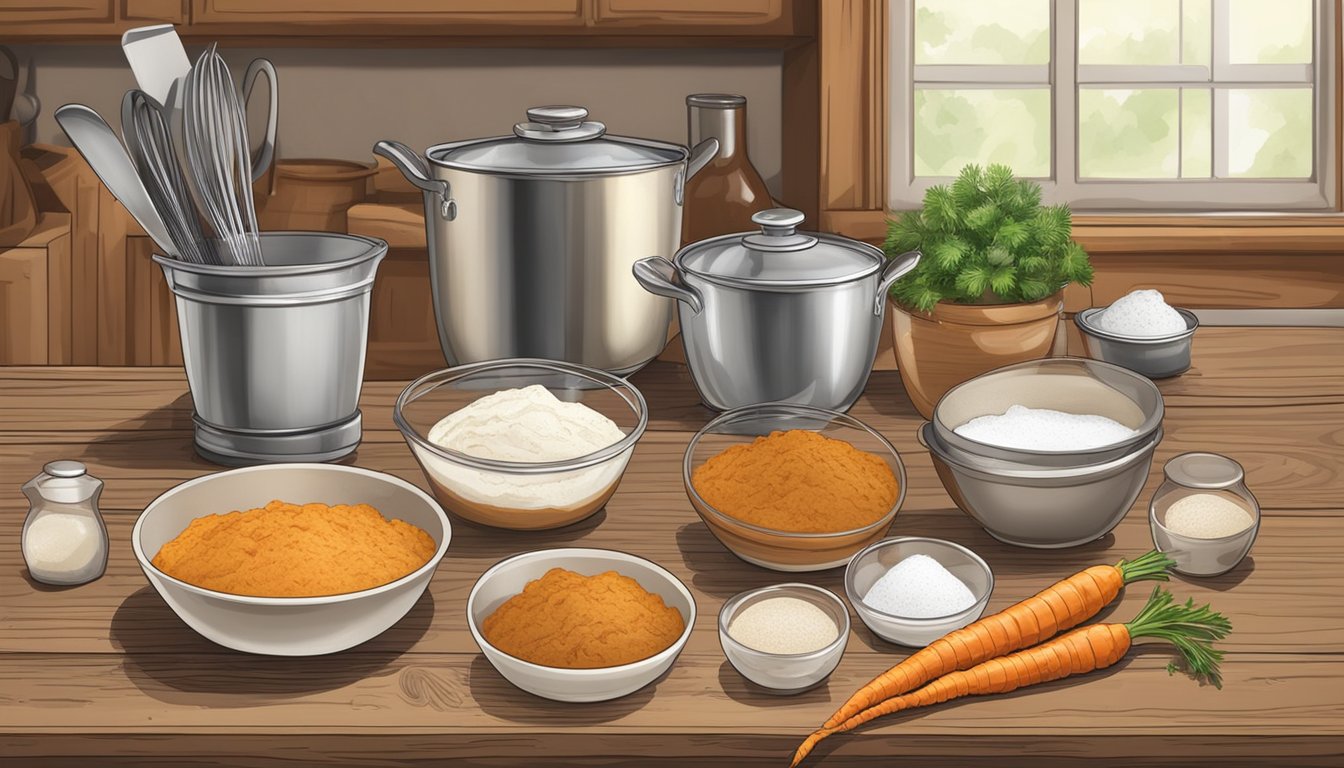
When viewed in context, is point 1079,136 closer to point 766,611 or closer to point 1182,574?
point 1182,574

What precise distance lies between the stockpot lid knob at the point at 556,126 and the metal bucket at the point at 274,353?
0.21m

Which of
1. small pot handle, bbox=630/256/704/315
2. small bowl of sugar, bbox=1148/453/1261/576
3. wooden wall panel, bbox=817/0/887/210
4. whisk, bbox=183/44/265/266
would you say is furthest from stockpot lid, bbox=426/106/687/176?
small bowl of sugar, bbox=1148/453/1261/576

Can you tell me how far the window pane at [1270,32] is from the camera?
Result: 1.65 meters

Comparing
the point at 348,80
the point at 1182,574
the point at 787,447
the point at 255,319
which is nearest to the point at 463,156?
the point at 255,319

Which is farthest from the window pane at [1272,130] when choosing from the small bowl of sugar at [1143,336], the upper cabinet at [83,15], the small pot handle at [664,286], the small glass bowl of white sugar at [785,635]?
the upper cabinet at [83,15]

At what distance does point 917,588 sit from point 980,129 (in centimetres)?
92

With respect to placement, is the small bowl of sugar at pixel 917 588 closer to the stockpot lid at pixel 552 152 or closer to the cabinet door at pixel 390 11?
the stockpot lid at pixel 552 152

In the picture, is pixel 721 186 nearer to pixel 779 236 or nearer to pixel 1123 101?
pixel 779 236

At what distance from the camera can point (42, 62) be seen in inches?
74.3

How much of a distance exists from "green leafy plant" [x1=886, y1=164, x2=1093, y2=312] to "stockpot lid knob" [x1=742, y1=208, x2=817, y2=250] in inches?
4.6

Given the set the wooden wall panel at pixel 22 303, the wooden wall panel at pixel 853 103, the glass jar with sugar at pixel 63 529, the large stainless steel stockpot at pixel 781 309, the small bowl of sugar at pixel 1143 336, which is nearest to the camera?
the glass jar with sugar at pixel 63 529

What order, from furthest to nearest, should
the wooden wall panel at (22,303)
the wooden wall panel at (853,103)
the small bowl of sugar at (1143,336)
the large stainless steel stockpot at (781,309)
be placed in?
the wooden wall panel at (22,303) → the wooden wall panel at (853,103) → the small bowl of sugar at (1143,336) → the large stainless steel stockpot at (781,309)

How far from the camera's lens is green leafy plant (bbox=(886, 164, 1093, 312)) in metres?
1.27

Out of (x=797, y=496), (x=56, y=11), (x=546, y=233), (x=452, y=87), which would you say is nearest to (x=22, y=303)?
(x=56, y=11)
